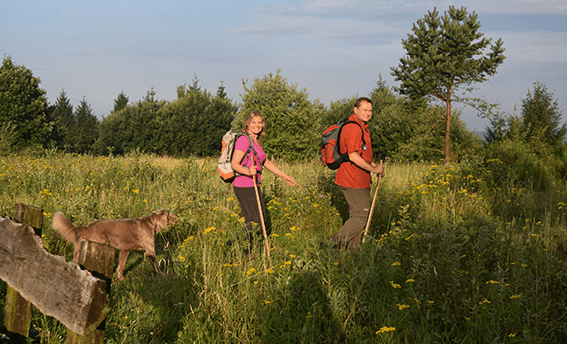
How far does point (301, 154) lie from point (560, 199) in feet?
35.2

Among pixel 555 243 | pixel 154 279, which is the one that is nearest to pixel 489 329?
pixel 555 243

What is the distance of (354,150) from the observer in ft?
15.3

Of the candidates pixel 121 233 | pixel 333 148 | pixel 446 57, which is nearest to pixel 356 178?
pixel 333 148

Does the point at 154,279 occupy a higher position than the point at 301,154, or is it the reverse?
the point at 301,154

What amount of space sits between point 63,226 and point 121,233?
0.60 meters

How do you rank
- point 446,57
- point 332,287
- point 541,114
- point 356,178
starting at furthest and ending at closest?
point 541,114 → point 446,57 → point 356,178 → point 332,287

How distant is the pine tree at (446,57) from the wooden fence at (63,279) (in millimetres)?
20344

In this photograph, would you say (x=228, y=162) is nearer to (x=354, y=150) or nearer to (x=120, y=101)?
(x=354, y=150)

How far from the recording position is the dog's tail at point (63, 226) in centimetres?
384

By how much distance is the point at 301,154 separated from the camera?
56.8 feet

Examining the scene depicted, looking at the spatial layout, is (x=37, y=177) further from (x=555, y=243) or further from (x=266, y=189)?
(x=555, y=243)

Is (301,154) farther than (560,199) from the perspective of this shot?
Yes

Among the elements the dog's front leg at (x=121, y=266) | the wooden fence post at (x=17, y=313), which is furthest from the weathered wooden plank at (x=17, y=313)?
the dog's front leg at (x=121, y=266)

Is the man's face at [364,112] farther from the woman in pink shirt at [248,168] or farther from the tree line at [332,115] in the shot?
the tree line at [332,115]
